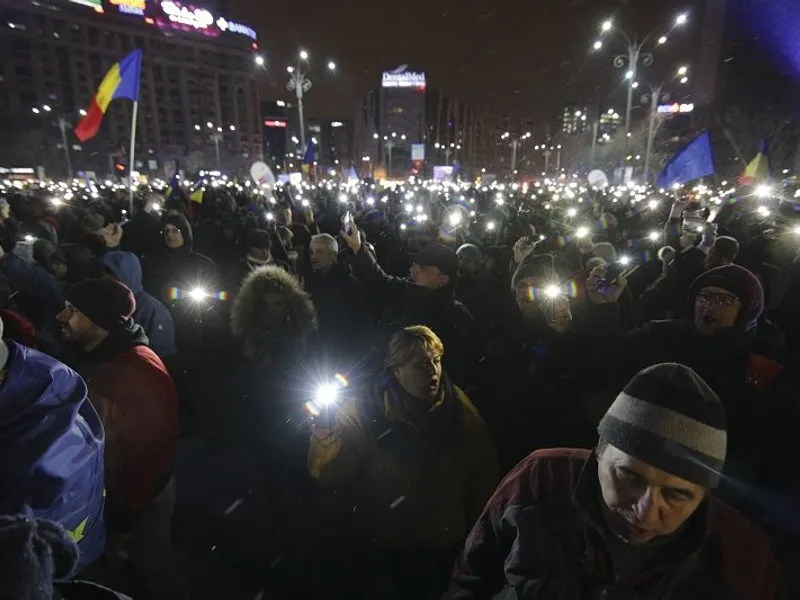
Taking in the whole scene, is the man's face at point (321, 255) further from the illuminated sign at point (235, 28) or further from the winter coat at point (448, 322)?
Result: the illuminated sign at point (235, 28)

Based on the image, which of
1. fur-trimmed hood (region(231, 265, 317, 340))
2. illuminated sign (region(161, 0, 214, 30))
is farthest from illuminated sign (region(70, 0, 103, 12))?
fur-trimmed hood (region(231, 265, 317, 340))

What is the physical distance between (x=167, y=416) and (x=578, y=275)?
346 centimetres

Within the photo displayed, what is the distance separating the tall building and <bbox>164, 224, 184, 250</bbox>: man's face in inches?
2579

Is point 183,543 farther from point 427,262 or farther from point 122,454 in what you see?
point 427,262

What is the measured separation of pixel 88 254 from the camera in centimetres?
555

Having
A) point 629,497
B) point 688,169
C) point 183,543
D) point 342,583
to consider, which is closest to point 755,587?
point 629,497

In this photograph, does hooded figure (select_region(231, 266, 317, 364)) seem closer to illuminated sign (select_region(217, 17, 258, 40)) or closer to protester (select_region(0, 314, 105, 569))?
protester (select_region(0, 314, 105, 569))

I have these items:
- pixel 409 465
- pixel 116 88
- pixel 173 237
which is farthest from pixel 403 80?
pixel 409 465

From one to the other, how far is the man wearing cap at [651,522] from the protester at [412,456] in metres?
0.98

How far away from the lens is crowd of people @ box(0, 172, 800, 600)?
1.50m

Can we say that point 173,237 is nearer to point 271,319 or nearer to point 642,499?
point 271,319

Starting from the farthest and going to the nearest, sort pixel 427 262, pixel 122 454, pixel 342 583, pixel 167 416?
pixel 427 262
pixel 342 583
pixel 167 416
pixel 122 454

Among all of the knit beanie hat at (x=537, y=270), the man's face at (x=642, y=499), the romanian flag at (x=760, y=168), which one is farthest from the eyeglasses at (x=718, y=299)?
the romanian flag at (x=760, y=168)

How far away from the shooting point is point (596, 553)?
1545 millimetres
